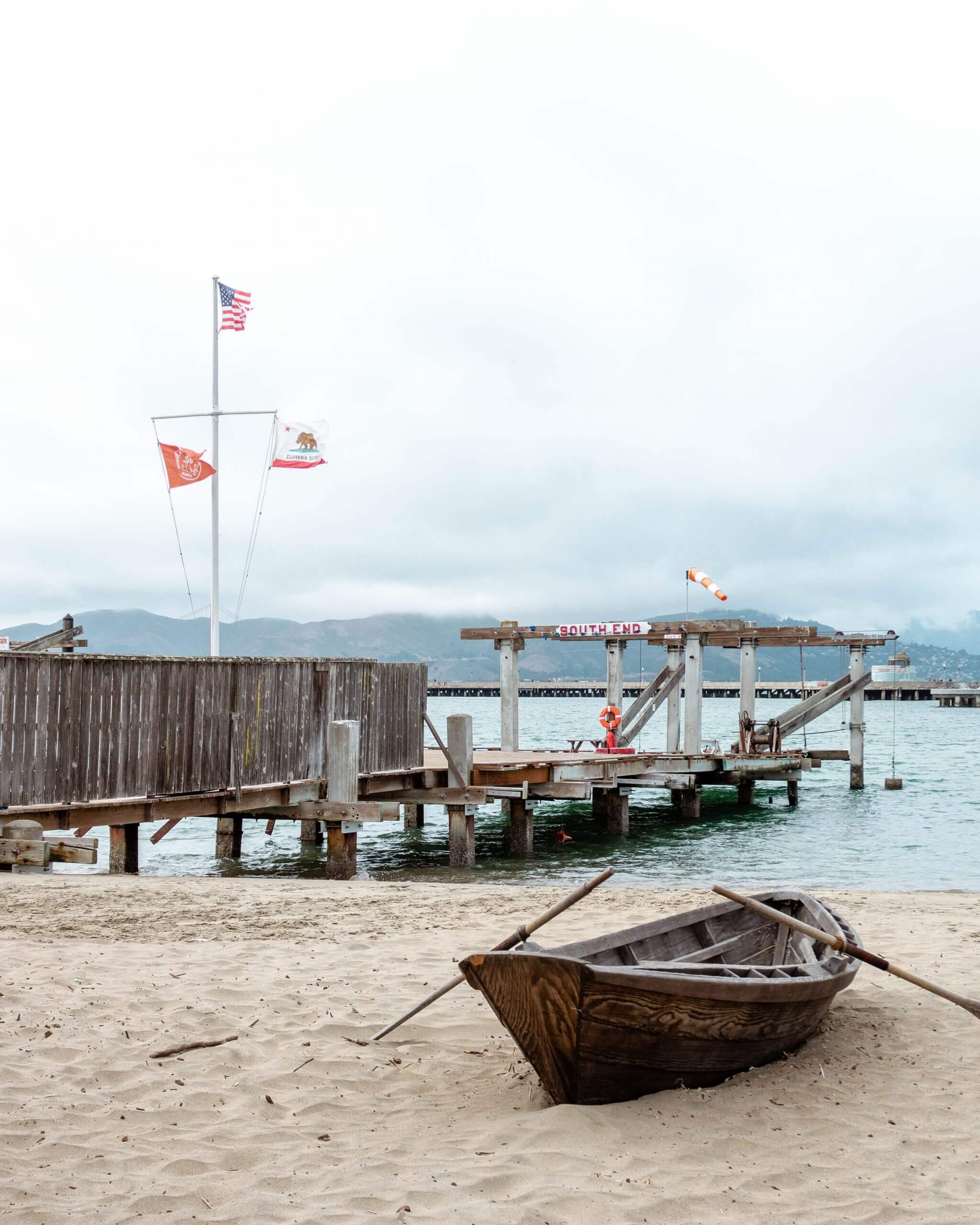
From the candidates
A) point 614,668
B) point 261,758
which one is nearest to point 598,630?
point 614,668

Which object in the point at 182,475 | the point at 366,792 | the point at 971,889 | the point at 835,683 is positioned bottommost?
the point at 971,889

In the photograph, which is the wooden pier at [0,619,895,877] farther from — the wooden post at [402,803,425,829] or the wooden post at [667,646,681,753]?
the wooden post at [667,646,681,753]

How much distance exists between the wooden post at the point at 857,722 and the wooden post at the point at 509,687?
9.59 meters

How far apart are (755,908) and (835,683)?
85.5 ft

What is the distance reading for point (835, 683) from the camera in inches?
1229

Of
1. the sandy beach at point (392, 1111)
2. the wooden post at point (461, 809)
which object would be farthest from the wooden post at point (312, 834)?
the sandy beach at point (392, 1111)

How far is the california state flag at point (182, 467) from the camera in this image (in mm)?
20734

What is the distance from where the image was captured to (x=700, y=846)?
876 inches

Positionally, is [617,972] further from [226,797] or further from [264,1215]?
[226,797]

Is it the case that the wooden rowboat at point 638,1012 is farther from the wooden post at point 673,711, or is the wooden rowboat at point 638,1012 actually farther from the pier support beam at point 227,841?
the wooden post at point 673,711

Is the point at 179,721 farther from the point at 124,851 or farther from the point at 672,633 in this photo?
the point at 672,633

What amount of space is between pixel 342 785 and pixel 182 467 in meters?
8.17

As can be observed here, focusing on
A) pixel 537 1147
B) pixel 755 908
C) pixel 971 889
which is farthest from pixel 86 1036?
pixel 971 889

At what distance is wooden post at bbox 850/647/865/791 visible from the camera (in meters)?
30.8
